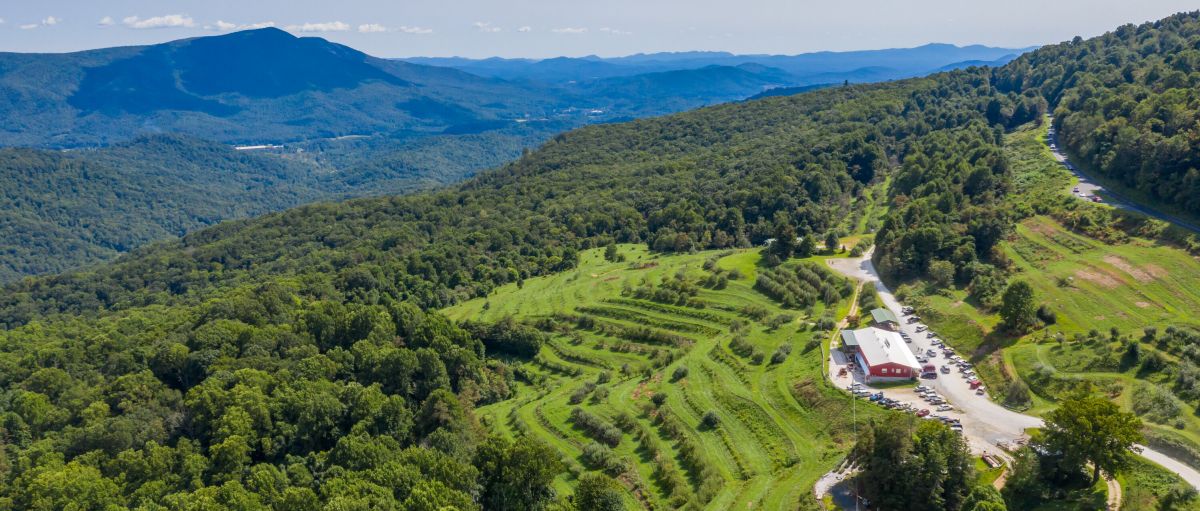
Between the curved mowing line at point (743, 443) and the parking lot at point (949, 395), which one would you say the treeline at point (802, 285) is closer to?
the parking lot at point (949, 395)

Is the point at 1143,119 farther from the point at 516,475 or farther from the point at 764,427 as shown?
the point at 516,475

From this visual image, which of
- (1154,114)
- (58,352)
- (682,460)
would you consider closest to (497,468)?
(682,460)

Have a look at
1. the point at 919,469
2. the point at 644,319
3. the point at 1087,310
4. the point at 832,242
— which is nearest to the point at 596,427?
the point at 644,319

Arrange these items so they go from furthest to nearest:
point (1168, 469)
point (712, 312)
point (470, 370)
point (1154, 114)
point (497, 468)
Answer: point (1154, 114) < point (712, 312) < point (470, 370) < point (497, 468) < point (1168, 469)

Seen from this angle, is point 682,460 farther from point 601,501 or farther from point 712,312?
point 712,312

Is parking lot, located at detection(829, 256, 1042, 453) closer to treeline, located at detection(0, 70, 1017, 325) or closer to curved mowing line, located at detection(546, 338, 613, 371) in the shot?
curved mowing line, located at detection(546, 338, 613, 371)

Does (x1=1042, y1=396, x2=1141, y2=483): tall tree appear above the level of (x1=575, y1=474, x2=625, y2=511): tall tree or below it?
above

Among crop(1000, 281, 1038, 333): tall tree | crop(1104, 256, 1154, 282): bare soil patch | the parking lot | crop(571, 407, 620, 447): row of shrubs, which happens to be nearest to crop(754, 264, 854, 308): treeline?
the parking lot
